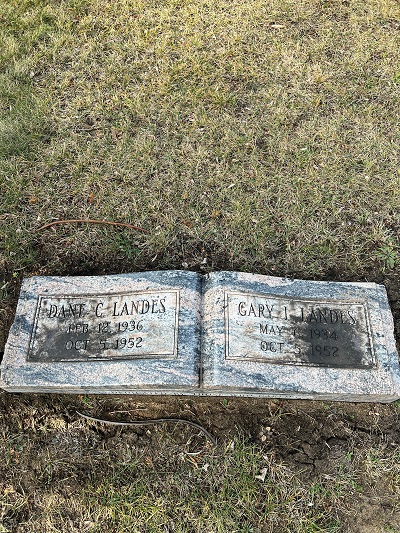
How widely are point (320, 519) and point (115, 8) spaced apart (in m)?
4.31

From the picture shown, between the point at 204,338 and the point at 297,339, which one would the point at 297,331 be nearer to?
the point at 297,339

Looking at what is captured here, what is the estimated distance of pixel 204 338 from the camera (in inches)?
105

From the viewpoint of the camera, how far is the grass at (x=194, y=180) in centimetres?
264

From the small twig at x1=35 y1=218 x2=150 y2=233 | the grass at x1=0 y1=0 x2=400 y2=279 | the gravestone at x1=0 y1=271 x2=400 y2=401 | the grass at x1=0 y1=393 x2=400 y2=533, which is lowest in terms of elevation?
the grass at x1=0 y1=393 x2=400 y2=533

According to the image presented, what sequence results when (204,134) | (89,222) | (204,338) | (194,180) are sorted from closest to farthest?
(204,338) → (89,222) → (194,180) → (204,134)

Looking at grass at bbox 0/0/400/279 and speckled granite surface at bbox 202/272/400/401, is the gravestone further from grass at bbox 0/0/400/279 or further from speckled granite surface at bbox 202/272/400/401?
grass at bbox 0/0/400/279

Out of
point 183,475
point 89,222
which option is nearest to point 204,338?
point 183,475

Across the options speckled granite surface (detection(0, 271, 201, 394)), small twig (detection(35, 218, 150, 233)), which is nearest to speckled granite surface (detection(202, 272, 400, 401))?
speckled granite surface (detection(0, 271, 201, 394))

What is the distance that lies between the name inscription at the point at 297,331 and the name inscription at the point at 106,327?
348 millimetres

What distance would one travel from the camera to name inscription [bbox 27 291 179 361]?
2.62 metres

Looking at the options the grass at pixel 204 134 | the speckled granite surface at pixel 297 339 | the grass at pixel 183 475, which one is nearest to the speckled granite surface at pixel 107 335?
the speckled granite surface at pixel 297 339

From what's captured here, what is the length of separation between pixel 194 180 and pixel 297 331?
1.39m

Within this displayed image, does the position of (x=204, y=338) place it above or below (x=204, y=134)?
below

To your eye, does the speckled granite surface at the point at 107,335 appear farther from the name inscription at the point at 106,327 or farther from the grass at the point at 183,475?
the grass at the point at 183,475
